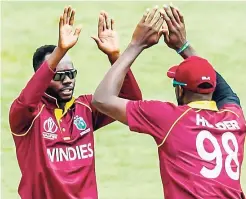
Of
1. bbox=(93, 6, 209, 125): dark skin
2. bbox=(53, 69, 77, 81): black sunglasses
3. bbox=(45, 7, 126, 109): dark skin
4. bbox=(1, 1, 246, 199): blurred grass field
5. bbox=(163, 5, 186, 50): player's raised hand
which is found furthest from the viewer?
bbox=(1, 1, 246, 199): blurred grass field

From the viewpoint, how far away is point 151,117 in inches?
254

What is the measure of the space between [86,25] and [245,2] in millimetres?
1977

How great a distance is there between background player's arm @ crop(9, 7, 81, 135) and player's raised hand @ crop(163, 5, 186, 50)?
62cm

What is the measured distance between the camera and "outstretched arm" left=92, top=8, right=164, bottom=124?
650cm

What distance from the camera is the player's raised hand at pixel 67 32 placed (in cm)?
702

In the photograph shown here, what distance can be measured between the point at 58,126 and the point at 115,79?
889 mm

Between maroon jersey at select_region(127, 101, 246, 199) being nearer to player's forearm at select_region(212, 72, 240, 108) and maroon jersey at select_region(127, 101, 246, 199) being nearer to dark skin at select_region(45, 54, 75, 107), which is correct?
player's forearm at select_region(212, 72, 240, 108)

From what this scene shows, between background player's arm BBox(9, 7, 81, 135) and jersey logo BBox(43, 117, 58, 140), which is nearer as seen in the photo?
background player's arm BBox(9, 7, 81, 135)

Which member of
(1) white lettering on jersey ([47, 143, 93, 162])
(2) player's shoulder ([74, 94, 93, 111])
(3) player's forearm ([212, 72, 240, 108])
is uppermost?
(3) player's forearm ([212, 72, 240, 108])

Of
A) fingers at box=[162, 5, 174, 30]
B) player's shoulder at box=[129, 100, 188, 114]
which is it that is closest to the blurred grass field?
fingers at box=[162, 5, 174, 30]

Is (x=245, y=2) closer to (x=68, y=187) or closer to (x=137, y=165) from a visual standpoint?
(x=137, y=165)

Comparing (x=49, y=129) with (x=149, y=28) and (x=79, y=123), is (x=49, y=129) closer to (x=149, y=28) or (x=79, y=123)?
(x=79, y=123)

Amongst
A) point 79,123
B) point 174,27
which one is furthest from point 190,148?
point 79,123

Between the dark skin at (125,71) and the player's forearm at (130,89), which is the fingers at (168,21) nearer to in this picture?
the dark skin at (125,71)
